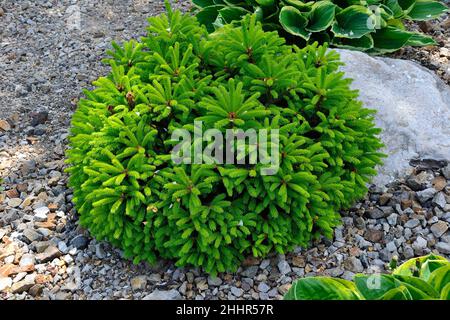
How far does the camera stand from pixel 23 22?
18.2ft

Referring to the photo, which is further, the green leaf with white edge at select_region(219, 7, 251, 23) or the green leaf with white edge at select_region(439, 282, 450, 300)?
the green leaf with white edge at select_region(219, 7, 251, 23)

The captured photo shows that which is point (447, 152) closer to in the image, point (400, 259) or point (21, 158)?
point (400, 259)

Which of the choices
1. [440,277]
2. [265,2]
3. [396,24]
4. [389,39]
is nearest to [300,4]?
[265,2]

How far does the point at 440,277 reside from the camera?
207 cm

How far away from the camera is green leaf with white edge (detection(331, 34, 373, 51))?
445 cm

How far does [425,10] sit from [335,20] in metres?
0.86

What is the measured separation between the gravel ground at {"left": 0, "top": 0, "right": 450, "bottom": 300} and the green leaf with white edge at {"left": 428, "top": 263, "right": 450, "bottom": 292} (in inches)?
43.6

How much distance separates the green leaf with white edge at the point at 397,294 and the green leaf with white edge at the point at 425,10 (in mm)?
3349

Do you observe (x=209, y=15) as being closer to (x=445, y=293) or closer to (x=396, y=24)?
(x=396, y=24)

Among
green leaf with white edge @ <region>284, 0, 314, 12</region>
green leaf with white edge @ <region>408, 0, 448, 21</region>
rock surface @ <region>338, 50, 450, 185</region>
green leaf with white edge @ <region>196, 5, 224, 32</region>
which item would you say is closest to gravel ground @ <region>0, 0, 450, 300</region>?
rock surface @ <region>338, 50, 450, 185</region>

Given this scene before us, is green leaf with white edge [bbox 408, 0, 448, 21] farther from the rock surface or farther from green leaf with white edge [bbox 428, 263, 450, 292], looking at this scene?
green leaf with white edge [bbox 428, 263, 450, 292]

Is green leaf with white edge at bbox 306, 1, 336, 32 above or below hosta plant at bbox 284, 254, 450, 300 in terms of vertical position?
below
